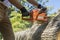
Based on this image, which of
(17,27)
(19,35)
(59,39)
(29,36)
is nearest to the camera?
(59,39)

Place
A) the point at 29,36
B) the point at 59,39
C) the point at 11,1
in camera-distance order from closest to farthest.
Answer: the point at 11,1 → the point at 59,39 → the point at 29,36

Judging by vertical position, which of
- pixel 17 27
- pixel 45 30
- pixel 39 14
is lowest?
pixel 17 27

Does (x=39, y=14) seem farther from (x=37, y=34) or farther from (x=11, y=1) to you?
(x=11, y=1)

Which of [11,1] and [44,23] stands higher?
[11,1]

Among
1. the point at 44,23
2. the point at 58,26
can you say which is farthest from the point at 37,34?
the point at 58,26

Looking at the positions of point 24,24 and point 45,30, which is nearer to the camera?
point 45,30

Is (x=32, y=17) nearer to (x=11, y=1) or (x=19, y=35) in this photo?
(x=11, y=1)

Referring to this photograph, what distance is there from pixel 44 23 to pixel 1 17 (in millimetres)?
1746

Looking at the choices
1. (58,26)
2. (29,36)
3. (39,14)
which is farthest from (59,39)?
(29,36)

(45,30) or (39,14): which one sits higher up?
(39,14)

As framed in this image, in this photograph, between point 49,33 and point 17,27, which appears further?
point 17,27

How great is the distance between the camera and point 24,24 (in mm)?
11750

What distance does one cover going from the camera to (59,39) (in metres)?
5.04

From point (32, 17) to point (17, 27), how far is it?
5.99 m
